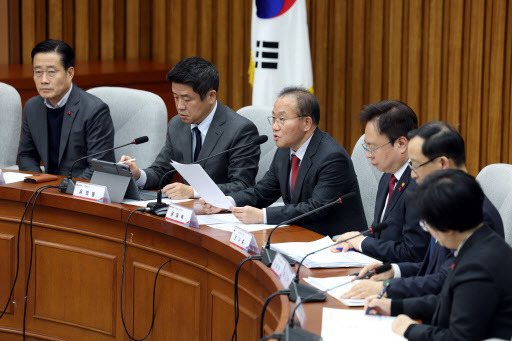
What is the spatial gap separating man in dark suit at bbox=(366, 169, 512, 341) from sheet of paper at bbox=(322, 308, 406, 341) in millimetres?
39

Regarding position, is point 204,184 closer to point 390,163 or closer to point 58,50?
point 390,163

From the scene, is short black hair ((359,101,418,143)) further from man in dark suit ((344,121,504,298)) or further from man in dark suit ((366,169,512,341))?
man in dark suit ((366,169,512,341))

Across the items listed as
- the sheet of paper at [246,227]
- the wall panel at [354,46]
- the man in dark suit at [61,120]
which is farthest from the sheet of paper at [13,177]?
the wall panel at [354,46]

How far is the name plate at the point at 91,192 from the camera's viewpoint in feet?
10.3

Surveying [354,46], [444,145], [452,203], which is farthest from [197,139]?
[354,46]

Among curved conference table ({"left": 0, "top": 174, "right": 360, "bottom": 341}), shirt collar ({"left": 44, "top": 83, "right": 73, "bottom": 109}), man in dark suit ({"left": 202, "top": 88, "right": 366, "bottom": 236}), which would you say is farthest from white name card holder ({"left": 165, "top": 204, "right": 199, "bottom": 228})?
shirt collar ({"left": 44, "top": 83, "right": 73, "bottom": 109})

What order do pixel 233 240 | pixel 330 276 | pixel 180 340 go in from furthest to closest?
pixel 180 340 → pixel 233 240 → pixel 330 276

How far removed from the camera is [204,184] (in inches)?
116

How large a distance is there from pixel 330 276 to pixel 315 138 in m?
1.04

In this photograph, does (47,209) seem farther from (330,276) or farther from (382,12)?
(382,12)

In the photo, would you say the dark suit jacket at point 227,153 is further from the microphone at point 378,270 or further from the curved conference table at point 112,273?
the microphone at point 378,270

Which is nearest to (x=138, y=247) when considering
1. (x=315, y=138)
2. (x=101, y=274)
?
(x=101, y=274)

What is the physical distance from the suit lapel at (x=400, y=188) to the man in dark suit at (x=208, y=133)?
1030 millimetres

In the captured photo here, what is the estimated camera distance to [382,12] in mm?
5547
